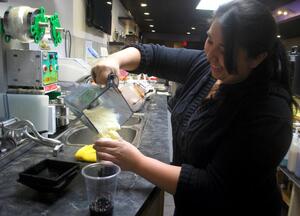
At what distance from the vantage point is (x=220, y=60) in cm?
83

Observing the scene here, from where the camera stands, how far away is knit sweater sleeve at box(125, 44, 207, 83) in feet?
4.06

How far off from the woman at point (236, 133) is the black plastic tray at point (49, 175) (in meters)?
0.14

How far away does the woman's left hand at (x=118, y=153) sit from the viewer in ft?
2.70

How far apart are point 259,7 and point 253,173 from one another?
0.45 meters

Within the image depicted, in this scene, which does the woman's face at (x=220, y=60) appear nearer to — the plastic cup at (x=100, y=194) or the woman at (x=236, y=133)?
the woman at (x=236, y=133)

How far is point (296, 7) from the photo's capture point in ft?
16.8

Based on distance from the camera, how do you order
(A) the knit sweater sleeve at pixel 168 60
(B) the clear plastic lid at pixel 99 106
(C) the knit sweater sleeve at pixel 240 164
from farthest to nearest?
(A) the knit sweater sleeve at pixel 168 60 < (B) the clear plastic lid at pixel 99 106 < (C) the knit sweater sleeve at pixel 240 164

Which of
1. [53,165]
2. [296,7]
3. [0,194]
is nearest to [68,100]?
[53,165]

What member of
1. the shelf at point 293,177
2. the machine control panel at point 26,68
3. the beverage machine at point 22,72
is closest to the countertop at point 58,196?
the beverage machine at point 22,72

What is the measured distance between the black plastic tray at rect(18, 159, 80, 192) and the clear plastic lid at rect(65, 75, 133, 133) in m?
0.16

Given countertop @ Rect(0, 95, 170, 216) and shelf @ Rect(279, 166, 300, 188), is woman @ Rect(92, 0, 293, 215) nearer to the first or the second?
countertop @ Rect(0, 95, 170, 216)

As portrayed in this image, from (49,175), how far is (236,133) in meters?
0.60

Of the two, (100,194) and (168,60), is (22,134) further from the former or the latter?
(168,60)

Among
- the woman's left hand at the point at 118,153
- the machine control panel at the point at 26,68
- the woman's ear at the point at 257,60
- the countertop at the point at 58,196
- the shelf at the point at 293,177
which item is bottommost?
the shelf at the point at 293,177
